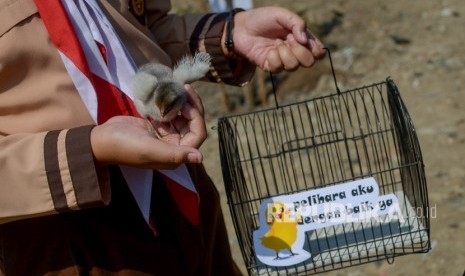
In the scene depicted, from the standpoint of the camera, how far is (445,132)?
3.75m

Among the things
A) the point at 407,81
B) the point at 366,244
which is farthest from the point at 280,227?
the point at 407,81

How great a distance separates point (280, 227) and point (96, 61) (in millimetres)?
505

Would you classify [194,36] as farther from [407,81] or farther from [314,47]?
[407,81]

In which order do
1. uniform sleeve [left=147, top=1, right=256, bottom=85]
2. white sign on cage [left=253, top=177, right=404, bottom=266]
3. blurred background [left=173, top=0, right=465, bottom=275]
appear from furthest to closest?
blurred background [left=173, top=0, right=465, bottom=275] < uniform sleeve [left=147, top=1, right=256, bottom=85] < white sign on cage [left=253, top=177, right=404, bottom=266]

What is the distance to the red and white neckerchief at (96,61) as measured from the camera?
60.6 inches

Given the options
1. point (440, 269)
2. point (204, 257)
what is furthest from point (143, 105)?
point (440, 269)

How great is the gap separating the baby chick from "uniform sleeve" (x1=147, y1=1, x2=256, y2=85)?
336 millimetres

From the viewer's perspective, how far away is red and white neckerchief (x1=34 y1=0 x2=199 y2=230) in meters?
1.54

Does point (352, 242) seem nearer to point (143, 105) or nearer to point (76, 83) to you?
point (143, 105)

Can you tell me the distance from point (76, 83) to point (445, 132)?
8.23ft

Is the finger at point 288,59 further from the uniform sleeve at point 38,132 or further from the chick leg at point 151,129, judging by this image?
the uniform sleeve at point 38,132

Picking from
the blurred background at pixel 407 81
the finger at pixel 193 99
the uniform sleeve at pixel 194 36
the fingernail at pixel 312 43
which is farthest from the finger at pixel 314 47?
the blurred background at pixel 407 81

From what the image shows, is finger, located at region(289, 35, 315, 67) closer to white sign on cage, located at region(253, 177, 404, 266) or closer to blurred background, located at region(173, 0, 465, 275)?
white sign on cage, located at region(253, 177, 404, 266)

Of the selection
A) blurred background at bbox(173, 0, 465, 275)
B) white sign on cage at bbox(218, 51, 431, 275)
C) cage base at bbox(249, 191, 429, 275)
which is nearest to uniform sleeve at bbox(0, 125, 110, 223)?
white sign on cage at bbox(218, 51, 431, 275)
